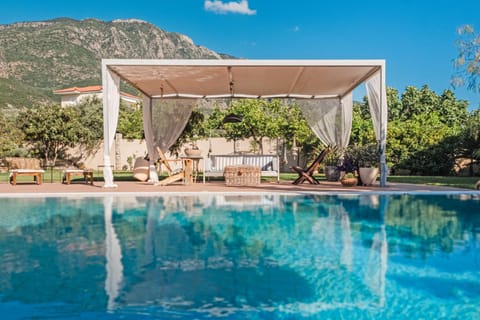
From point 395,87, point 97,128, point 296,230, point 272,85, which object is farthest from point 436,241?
point 395,87

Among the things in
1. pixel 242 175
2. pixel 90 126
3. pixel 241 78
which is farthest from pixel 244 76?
pixel 90 126

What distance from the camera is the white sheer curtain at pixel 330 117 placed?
12500 millimetres

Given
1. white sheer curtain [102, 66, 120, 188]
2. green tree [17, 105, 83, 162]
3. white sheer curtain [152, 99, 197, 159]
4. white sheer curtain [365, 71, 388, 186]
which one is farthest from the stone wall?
white sheer curtain [102, 66, 120, 188]

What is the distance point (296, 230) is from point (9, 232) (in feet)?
11.2

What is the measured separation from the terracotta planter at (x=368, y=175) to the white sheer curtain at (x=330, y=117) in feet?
6.66

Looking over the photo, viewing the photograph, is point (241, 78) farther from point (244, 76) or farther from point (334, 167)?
point (334, 167)

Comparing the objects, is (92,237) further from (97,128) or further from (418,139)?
(97,128)

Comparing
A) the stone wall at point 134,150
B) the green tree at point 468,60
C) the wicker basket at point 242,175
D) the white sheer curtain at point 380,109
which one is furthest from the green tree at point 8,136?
the green tree at point 468,60

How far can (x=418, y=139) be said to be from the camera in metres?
16.1

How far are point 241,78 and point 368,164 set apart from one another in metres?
3.76

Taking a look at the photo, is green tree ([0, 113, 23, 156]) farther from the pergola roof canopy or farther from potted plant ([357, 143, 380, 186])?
potted plant ([357, 143, 380, 186])

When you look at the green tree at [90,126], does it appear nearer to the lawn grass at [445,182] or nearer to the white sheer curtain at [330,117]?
the white sheer curtain at [330,117]

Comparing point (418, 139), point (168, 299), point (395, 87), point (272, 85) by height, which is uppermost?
point (395, 87)

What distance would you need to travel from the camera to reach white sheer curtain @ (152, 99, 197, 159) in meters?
12.3
